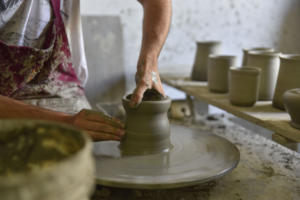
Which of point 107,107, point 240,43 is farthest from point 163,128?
point 240,43

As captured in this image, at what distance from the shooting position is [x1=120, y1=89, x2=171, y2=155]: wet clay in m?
1.46

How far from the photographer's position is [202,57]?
2.81 meters

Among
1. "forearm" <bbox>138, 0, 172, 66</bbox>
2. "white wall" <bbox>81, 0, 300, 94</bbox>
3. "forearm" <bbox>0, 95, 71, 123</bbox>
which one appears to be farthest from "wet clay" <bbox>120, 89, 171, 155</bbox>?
"white wall" <bbox>81, 0, 300, 94</bbox>

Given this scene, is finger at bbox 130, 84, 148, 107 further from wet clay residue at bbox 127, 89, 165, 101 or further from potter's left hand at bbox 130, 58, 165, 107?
wet clay residue at bbox 127, 89, 165, 101

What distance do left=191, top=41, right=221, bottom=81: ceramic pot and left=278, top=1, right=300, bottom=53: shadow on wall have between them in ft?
5.10

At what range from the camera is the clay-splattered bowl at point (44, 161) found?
0.56m

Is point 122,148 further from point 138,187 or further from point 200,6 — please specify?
point 200,6

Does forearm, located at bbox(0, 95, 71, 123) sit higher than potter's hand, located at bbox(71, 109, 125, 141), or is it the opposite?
forearm, located at bbox(0, 95, 71, 123)

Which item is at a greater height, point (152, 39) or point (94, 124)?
point (152, 39)

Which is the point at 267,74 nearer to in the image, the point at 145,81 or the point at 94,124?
the point at 145,81

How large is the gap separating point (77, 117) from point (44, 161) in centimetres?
65

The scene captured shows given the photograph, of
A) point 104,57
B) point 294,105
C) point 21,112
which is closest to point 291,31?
point 104,57

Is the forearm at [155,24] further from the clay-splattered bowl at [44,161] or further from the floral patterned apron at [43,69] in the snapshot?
the clay-splattered bowl at [44,161]

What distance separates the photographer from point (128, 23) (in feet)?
11.0
